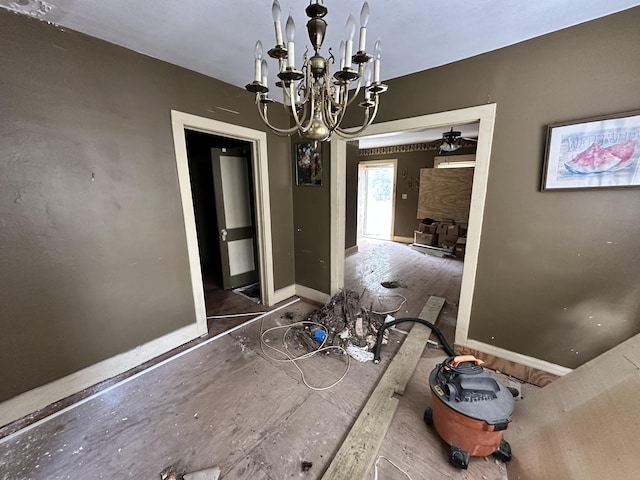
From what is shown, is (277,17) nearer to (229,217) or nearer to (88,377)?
(88,377)

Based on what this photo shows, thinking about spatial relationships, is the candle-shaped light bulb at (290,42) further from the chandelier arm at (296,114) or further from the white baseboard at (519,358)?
the white baseboard at (519,358)

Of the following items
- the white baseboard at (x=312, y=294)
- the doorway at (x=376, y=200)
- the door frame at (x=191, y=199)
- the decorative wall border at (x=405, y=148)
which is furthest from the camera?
the doorway at (x=376, y=200)

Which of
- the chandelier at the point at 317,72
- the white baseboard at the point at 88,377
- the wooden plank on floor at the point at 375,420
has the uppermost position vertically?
the chandelier at the point at 317,72

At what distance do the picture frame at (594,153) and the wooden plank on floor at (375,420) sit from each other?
1.65m

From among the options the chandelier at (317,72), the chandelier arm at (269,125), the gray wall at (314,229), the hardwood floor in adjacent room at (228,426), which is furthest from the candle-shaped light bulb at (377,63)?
the hardwood floor in adjacent room at (228,426)

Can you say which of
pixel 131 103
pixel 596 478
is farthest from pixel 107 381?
pixel 596 478

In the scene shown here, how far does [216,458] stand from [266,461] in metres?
0.28

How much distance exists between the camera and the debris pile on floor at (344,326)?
230 cm

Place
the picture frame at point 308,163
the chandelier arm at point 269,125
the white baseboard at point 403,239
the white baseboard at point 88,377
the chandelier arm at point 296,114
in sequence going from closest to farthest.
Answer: the chandelier arm at point 296,114 → the chandelier arm at point 269,125 → the white baseboard at point 88,377 → the picture frame at point 308,163 → the white baseboard at point 403,239

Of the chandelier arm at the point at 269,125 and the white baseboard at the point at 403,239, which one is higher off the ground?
the chandelier arm at the point at 269,125

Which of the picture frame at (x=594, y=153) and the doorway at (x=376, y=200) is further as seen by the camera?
the doorway at (x=376, y=200)

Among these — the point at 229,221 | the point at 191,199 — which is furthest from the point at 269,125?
the point at 229,221

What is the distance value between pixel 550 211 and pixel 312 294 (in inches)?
98.1

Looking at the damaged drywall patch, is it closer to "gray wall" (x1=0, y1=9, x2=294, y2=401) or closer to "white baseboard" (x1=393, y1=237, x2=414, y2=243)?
"gray wall" (x1=0, y1=9, x2=294, y2=401)
